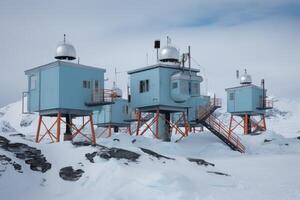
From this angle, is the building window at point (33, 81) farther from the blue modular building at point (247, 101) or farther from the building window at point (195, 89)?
the blue modular building at point (247, 101)

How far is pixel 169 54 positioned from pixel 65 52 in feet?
38.5

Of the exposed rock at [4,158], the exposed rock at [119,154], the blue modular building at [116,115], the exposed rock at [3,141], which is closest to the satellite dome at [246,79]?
the blue modular building at [116,115]

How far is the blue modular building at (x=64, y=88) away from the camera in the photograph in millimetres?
38000

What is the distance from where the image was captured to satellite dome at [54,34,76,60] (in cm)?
4075

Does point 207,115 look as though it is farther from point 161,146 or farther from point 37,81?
point 37,81

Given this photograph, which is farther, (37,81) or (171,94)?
(171,94)

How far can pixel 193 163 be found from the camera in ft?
82.0

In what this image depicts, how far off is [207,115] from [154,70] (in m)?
7.18

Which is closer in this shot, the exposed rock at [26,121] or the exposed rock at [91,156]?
the exposed rock at [91,156]

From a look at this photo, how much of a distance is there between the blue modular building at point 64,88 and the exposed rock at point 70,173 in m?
16.9

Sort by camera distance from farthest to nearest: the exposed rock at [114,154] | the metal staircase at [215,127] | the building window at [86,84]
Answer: the metal staircase at [215,127], the building window at [86,84], the exposed rock at [114,154]

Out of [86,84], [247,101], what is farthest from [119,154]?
[247,101]

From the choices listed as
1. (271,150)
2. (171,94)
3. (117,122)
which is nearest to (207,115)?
(171,94)

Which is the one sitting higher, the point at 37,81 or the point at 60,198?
the point at 37,81
